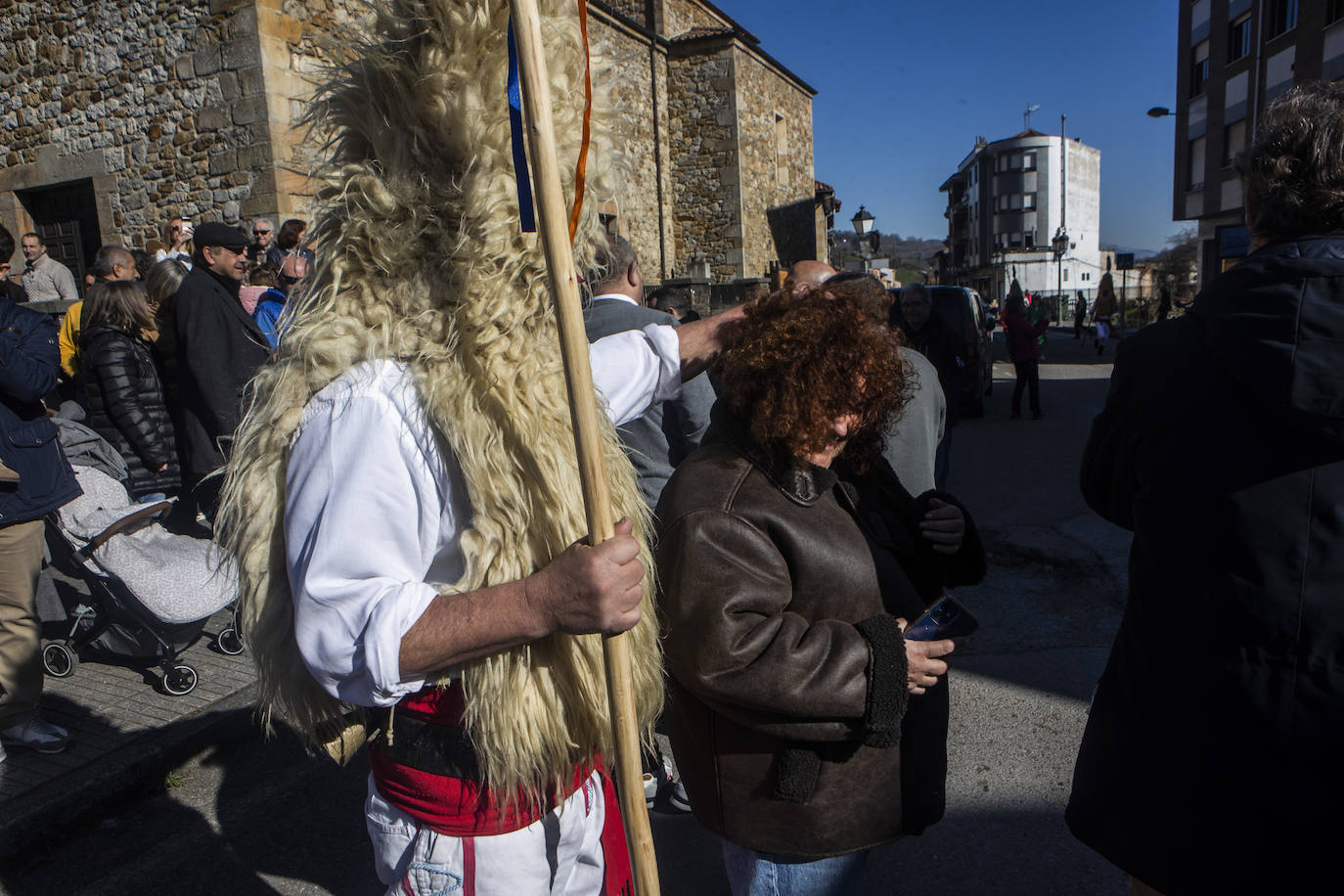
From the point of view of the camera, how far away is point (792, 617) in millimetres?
1642

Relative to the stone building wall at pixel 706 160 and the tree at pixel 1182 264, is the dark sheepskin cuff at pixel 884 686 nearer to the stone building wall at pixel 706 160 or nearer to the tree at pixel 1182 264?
the stone building wall at pixel 706 160

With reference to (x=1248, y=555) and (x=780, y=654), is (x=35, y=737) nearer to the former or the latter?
(x=780, y=654)

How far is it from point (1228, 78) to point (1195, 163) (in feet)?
11.4

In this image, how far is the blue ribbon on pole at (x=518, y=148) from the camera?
3.89 feet

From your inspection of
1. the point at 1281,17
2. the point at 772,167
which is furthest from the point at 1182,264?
the point at 772,167

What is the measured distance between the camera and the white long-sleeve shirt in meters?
1.20

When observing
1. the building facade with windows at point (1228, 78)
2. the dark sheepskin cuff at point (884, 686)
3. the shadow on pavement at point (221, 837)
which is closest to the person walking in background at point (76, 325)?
the shadow on pavement at point (221, 837)

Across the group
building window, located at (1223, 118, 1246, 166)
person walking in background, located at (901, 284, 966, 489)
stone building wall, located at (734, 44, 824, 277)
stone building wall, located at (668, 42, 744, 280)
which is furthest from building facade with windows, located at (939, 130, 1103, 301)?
person walking in background, located at (901, 284, 966, 489)

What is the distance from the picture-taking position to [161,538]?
14.2 ft

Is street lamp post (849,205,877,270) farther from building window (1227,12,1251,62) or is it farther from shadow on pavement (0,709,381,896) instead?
shadow on pavement (0,709,381,896)

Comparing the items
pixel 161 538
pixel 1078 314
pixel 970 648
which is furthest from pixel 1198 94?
pixel 161 538

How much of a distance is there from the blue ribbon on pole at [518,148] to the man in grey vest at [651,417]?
205cm

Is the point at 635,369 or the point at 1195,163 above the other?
the point at 1195,163

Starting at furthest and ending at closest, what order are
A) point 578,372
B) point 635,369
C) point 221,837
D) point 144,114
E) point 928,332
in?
point 144,114, point 928,332, point 221,837, point 635,369, point 578,372
